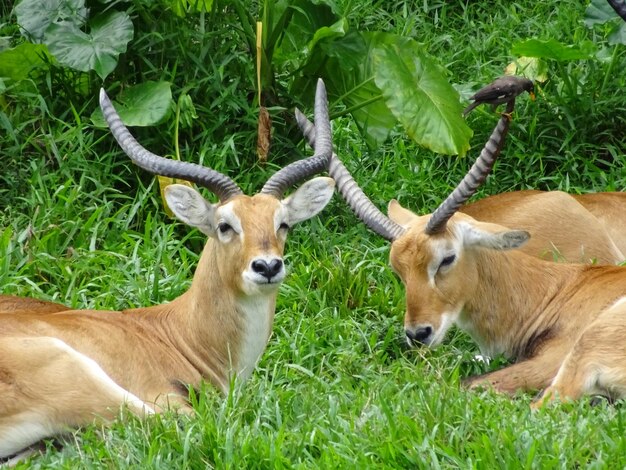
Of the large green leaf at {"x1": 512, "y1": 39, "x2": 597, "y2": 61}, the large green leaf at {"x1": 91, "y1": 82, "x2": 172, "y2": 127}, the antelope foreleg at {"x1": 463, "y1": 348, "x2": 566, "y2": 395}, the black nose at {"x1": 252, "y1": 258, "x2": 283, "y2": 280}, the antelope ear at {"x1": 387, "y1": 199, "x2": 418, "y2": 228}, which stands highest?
the large green leaf at {"x1": 512, "y1": 39, "x2": 597, "y2": 61}

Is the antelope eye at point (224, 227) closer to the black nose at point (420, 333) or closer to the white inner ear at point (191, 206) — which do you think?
the white inner ear at point (191, 206)

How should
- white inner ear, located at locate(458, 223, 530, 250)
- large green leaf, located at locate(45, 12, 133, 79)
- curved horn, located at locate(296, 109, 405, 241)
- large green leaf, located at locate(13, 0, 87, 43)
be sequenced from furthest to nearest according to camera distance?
large green leaf, located at locate(13, 0, 87, 43)
large green leaf, located at locate(45, 12, 133, 79)
curved horn, located at locate(296, 109, 405, 241)
white inner ear, located at locate(458, 223, 530, 250)

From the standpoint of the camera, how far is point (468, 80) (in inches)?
404

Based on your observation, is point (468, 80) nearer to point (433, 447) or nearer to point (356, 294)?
point (356, 294)

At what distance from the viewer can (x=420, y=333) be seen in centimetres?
701

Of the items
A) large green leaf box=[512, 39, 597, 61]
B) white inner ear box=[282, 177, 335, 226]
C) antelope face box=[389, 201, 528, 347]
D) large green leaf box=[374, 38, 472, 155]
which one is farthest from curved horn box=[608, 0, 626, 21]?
white inner ear box=[282, 177, 335, 226]

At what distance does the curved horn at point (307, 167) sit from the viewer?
21.9 ft

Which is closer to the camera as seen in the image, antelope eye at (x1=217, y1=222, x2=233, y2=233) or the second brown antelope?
antelope eye at (x1=217, y1=222, x2=233, y2=233)

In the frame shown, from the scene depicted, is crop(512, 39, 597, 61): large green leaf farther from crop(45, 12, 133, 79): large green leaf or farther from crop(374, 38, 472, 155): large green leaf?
crop(45, 12, 133, 79): large green leaf

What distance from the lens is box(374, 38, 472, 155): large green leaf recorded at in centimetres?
834

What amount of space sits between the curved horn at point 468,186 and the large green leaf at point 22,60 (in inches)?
120

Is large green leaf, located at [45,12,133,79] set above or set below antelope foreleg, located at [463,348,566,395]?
above

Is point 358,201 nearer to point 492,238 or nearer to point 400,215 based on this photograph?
point 400,215

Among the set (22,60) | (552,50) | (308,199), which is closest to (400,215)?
(308,199)
